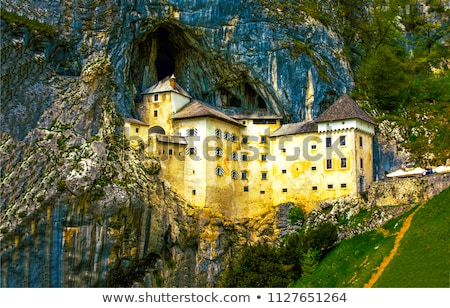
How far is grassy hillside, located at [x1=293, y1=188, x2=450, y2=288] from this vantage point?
66062mm

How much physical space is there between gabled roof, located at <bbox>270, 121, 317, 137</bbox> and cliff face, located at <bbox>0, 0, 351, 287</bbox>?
2316 millimetres

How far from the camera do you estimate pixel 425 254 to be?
68.6 metres

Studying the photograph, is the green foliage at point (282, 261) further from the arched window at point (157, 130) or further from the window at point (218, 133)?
the arched window at point (157, 130)

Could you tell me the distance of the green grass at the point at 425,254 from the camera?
6488 cm

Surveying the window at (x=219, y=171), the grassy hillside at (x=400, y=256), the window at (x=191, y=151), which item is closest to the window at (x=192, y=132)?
the window at (x=191, y=151)

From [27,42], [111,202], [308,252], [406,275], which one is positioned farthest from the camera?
[27,42]

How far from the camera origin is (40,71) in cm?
9425

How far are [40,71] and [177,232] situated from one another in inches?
979

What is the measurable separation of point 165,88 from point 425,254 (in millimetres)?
41709

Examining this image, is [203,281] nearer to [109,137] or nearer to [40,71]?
[109,137]

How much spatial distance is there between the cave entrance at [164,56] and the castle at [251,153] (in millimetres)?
5953

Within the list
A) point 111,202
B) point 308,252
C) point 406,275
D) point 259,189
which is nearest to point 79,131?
point 111,202

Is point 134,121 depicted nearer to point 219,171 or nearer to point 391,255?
point 219,171

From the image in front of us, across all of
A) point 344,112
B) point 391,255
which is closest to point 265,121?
point 344,112
